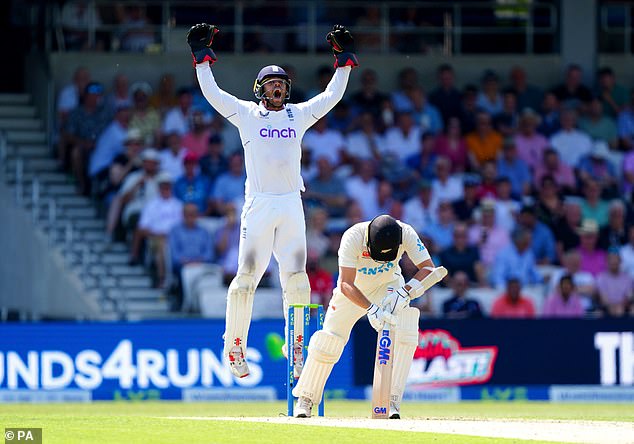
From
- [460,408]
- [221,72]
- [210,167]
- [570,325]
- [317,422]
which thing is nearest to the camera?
[317,422]

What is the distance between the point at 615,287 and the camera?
19.7 m

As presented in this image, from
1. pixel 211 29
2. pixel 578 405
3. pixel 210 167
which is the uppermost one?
pixel 211 29

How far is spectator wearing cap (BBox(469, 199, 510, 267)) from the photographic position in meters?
19.8

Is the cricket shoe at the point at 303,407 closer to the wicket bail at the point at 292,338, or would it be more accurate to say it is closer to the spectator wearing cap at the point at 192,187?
the wicket bail at the point at 292,338

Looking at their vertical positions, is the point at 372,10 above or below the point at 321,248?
above

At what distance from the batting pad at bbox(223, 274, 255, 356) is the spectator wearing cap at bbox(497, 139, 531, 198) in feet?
31.6

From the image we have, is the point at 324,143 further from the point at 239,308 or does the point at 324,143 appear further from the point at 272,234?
the point at 239,308

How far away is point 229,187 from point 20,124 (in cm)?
382

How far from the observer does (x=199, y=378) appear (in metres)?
17.8

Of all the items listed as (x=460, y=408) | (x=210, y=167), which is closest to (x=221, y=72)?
(x=210, y=167)

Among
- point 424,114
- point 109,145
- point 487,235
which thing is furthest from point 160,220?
point 424,114

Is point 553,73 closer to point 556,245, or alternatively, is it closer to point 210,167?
point 556,245

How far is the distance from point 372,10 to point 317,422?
12.2 meters

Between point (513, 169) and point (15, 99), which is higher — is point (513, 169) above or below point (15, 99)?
below
